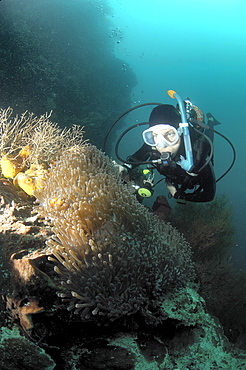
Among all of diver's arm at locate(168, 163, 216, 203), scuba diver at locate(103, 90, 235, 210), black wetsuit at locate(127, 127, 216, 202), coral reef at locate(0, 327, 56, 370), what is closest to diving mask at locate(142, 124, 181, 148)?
scuba diver at locate(103, 90, 235, 210)

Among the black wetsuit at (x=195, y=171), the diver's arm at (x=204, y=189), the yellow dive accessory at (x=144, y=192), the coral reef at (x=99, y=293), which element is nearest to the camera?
the coral reef at (x=99, y=293)

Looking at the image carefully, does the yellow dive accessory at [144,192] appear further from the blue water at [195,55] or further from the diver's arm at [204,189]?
the blue water at [195,55]

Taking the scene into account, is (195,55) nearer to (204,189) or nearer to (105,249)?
(204,189)

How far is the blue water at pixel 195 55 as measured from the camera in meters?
71.2

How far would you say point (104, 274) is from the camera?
6.24 feet

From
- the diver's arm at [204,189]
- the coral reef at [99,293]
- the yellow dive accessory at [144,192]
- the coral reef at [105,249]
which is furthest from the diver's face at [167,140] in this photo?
the coral reef at [99,293]

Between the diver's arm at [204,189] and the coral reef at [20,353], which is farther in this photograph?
the diver's arm at [204,189]

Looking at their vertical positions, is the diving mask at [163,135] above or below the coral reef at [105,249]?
above

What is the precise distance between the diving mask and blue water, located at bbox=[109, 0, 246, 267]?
65.8 meters

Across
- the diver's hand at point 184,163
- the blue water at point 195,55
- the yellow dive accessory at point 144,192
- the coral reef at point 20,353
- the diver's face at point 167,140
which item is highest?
the blue water at point 195,55

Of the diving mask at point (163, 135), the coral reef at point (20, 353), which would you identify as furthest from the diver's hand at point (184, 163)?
the coral reef at point (20, 353)

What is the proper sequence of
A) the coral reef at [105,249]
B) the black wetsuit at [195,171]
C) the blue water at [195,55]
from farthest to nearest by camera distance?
the blue water at [195,55] < the black wetsuit at [195,171] < the coral reef at [105,249]

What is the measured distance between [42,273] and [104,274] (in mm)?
537

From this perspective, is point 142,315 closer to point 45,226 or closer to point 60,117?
point 45,226
